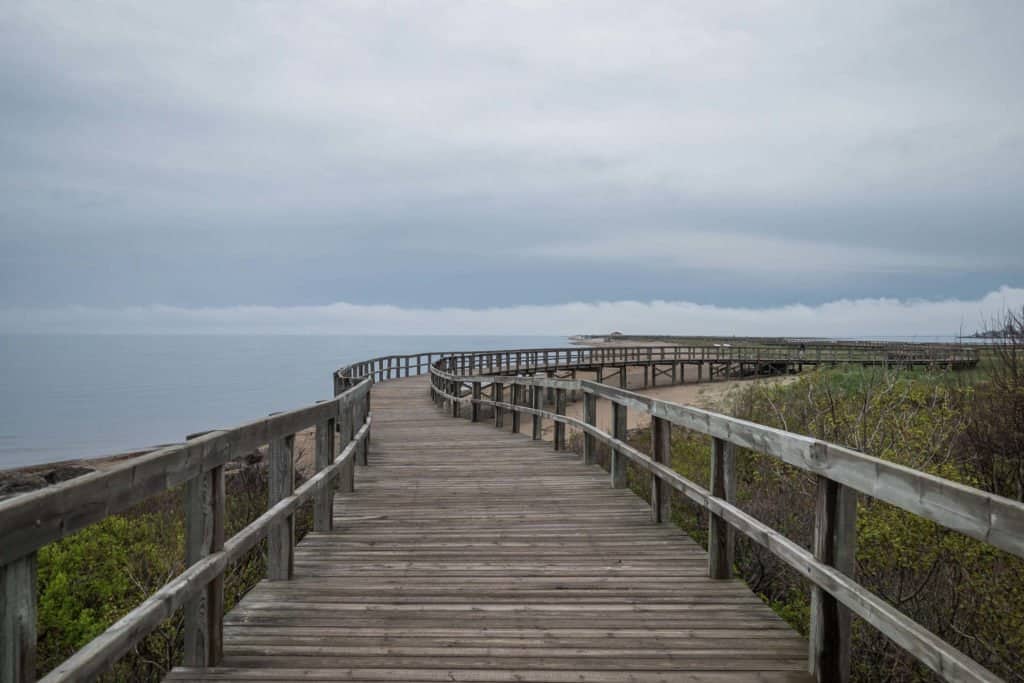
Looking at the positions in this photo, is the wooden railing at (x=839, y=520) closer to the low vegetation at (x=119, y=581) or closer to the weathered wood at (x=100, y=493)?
the weathered wood at (x=100, y=493)

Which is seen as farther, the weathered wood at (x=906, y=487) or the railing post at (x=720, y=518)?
the railing post at (x=720, y=518)

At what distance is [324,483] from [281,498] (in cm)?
132

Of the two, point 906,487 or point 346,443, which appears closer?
point 906,487

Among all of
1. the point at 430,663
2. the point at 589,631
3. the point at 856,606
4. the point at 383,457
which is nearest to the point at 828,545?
the point at 856,606

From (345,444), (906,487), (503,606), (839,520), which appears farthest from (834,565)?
(345,444)

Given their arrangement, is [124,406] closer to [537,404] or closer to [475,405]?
[475,405]

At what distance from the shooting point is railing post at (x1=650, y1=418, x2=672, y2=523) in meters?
5.97

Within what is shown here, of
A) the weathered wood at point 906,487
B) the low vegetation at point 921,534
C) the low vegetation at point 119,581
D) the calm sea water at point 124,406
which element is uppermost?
the weathered wood at point 906,487

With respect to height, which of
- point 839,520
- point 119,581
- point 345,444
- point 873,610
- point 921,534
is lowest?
point 119,581

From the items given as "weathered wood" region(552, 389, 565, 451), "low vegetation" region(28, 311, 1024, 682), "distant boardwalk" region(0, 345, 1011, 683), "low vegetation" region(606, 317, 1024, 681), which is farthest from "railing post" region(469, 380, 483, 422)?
"distant boardwalk" region(0, 345, 1011, 683)

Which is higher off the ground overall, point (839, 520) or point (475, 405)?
point (839, 520)

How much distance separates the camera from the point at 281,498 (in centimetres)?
469

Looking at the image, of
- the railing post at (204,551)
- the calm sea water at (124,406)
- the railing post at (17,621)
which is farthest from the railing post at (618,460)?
the calm sea water at (124,406)

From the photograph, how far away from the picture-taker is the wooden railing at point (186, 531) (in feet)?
6.73
